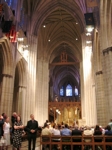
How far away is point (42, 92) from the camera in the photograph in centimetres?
2764

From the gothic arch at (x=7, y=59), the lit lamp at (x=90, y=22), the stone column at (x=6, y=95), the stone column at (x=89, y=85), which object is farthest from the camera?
the stone column at (x=89, y=85)

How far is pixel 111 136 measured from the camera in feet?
22.2

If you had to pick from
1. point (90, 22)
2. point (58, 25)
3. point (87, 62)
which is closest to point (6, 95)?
point (90, 22)

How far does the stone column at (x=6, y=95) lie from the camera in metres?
14.2

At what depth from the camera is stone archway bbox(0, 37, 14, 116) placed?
1428 cm

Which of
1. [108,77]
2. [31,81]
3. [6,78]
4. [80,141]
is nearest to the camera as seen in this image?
[80,141]

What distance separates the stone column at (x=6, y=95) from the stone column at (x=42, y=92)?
11.3m

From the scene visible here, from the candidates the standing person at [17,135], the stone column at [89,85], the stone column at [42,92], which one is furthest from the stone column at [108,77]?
the stone column at [42,92]

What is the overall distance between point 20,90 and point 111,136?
13.4m

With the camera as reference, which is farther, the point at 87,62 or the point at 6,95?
the point at 87,62

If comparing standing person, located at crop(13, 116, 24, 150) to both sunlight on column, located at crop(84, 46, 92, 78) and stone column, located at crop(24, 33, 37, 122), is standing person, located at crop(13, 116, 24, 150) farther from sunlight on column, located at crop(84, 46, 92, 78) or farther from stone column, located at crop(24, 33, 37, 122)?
sunlight on column, located at crop(84, 46, 92, 78)

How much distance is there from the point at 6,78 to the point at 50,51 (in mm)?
16574

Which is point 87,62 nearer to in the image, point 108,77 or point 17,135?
point 108,77

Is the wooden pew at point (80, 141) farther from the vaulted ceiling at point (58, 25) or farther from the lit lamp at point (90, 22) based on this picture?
the vaulted ceiling at point (58, 25)
